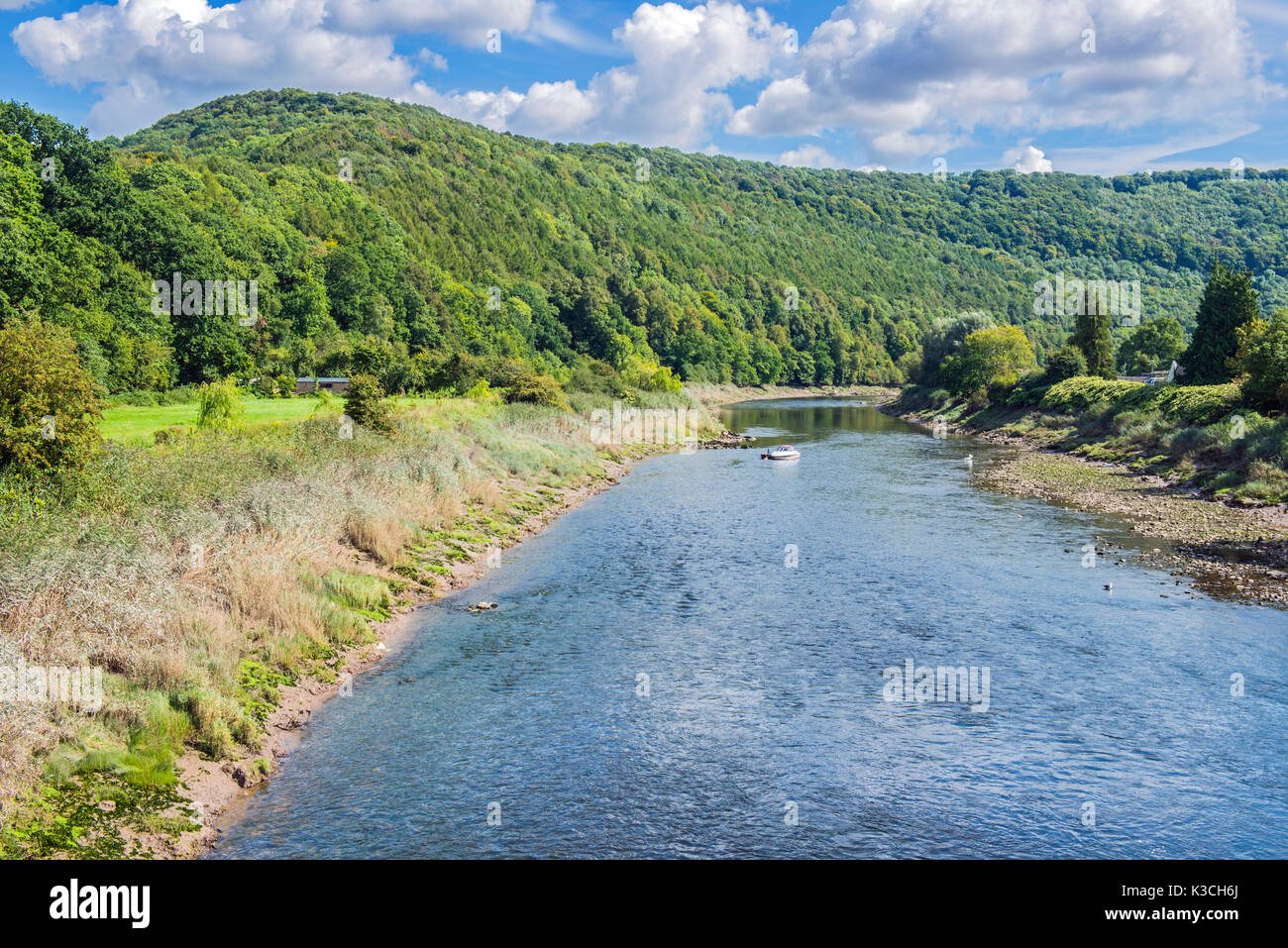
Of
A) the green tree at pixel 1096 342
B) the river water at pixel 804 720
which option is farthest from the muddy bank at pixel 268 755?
the green tree at pixel 1096 342

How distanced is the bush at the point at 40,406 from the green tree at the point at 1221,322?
76.1 metres

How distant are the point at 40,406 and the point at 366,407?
20.7 metres

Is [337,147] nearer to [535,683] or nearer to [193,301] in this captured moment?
[193,301]

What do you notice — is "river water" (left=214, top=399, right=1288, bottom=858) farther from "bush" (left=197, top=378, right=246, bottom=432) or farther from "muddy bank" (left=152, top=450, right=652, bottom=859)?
"bush" (left=197, top=378, right=246, bottom=432)

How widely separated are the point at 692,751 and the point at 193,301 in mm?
76539

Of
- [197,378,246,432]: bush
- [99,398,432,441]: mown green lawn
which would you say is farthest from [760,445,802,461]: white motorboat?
[197,378,246,432]: bush

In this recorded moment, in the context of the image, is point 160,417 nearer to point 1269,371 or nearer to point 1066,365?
point 1269,371

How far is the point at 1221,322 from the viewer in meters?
70.9

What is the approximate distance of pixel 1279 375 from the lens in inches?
1954

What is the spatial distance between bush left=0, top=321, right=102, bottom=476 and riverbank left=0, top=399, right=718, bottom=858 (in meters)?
1.04

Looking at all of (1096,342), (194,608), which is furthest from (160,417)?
(1096,342)

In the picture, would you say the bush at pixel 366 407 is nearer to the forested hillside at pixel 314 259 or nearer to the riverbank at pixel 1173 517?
the forested hillside at pixel 314 259

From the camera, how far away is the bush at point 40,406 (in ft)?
68.8

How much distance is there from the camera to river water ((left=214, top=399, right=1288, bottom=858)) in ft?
47.8
